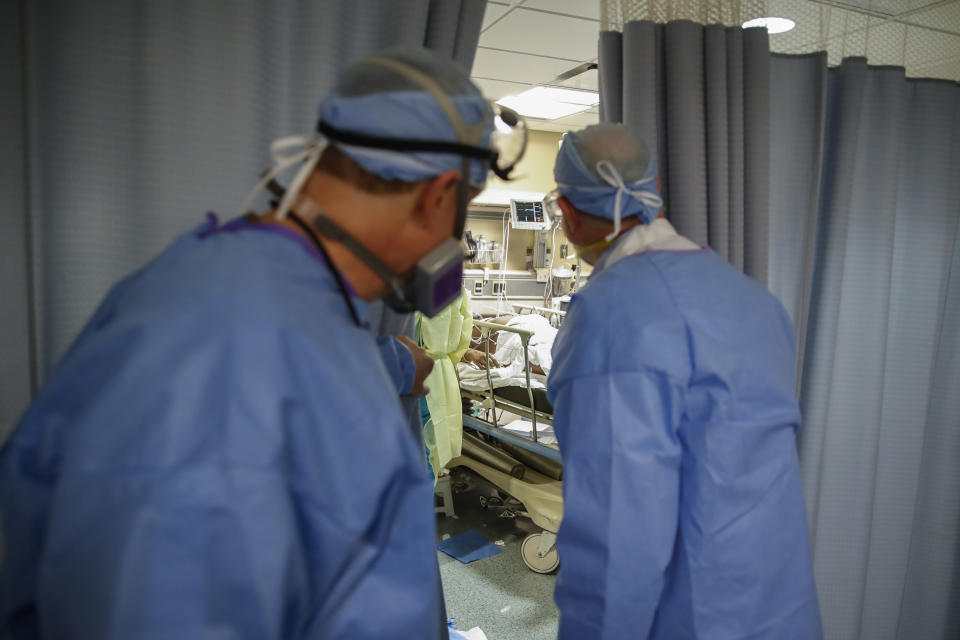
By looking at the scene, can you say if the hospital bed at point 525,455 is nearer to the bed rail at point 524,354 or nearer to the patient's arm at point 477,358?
the bed rail at point 524,354

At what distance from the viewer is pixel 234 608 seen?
65cm

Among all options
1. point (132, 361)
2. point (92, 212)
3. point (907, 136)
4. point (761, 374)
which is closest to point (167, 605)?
point (132, 361)

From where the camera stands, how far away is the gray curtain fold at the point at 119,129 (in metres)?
1.15

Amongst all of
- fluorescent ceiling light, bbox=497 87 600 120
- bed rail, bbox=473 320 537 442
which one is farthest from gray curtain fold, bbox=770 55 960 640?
fluorescent ceiling light, bbox=497 87 600 120

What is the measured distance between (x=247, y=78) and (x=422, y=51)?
0.58 m

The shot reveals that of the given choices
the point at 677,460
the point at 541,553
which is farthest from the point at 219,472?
the point at 541,553

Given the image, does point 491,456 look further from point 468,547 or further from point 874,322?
point 874,322

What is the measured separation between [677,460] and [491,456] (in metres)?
2.39

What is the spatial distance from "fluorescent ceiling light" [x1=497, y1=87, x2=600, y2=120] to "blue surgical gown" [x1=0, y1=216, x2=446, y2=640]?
4.19 meters

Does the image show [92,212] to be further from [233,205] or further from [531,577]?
[531,577]

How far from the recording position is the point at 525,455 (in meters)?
3.63

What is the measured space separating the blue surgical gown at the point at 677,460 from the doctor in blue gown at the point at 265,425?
51 centimetres

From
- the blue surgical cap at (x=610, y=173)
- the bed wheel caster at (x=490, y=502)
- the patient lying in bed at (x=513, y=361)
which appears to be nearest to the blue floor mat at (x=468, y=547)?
the bed wheel caster at (x=490, y=502)

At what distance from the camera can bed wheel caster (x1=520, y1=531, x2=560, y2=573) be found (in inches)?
126
